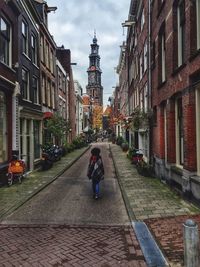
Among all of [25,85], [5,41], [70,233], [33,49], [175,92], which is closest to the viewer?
[70,233]

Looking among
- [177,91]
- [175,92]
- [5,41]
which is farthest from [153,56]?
[5,41]

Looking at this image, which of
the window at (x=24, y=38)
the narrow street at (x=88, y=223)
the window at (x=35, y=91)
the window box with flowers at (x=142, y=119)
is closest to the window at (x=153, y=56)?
the window box with flowers at (x=142, y=119)

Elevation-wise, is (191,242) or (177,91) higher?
(177,91)

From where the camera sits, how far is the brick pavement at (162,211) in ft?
20.9

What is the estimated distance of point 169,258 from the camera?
5754 millimetres

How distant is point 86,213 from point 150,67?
35.0ft

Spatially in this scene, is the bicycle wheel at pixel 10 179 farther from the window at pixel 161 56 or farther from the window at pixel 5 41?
the window at pixel 161 56

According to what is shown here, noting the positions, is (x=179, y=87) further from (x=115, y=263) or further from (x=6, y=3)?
(x=6, y=3)

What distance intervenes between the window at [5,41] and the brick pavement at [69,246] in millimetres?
9077

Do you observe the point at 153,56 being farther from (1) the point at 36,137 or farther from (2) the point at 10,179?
(2) the point at 10,179

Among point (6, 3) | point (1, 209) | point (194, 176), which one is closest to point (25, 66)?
point (6, 3)

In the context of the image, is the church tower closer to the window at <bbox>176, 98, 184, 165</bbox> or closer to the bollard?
the window at <bbox>176, 98, 184, 165</bbox>

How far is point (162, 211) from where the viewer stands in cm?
916

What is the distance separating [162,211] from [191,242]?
4.39 m
